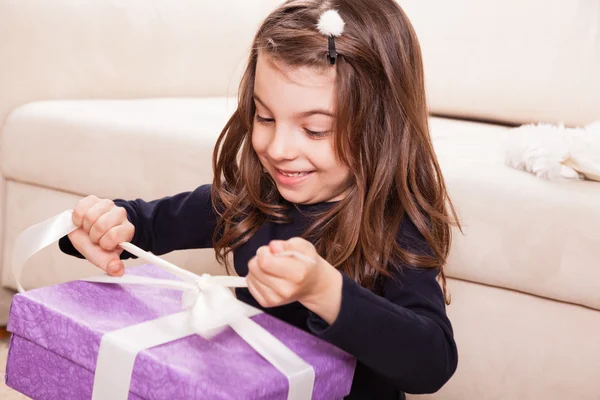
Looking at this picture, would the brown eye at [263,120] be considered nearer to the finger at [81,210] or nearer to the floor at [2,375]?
the finger at [81,210]

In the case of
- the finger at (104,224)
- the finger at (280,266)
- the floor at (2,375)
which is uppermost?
the finger at (280,266)

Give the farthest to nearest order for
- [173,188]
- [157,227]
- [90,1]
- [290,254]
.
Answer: [90,1]
[173,188]
[157,227]
[290,254]

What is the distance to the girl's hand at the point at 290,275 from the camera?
0.64 m

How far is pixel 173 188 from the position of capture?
1152mm

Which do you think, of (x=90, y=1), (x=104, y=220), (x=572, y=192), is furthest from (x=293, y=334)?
(x=90, y=1)

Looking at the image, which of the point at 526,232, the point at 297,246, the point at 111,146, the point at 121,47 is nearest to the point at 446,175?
the point at 526,232

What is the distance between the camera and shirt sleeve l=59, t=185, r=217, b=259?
98 cm

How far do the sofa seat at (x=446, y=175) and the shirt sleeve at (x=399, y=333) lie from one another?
185 millimetres

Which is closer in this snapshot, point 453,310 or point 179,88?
point 453,310

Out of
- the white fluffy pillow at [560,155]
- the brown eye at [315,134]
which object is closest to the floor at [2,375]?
the brown eye at [315,134]

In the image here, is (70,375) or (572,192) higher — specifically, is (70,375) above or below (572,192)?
below

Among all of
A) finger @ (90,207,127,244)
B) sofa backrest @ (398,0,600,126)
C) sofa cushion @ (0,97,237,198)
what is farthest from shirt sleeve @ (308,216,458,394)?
sofa backrest @ (398,0,600,126)

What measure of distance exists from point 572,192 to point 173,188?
1.69 ft

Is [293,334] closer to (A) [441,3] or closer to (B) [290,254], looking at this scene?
(B) [290,254]
